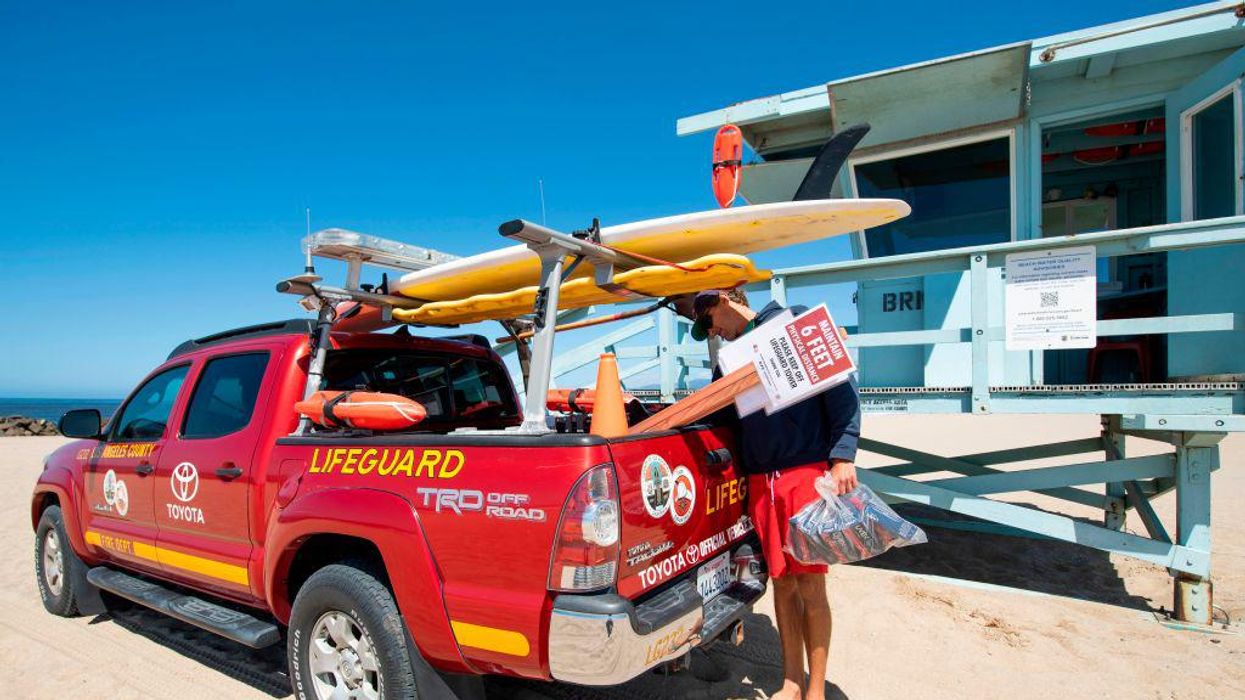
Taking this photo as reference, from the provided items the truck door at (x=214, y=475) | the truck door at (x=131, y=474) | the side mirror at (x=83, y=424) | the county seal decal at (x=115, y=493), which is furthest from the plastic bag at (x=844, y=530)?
the side mirror at (x=83, y=424)

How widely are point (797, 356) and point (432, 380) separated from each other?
2.24 m

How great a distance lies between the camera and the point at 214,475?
346 cm

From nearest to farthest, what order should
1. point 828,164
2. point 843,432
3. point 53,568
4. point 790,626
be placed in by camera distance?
1. point 843,432
2. point 790,626
3. point 828,164
4. point 53,568

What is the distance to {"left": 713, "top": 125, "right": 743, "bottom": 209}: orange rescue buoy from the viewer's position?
3.62 metres

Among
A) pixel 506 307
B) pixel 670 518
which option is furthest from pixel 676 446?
pixel 506 307

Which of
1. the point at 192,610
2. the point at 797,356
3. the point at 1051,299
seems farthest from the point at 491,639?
the point at 1051,299

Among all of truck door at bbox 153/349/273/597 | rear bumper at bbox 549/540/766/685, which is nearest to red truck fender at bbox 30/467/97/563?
truck door at bbox 153/349/273/597

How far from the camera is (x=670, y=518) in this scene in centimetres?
260

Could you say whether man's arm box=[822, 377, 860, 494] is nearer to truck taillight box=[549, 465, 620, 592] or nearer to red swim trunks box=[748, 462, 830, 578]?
red swim trunks box=[748, 462, 830, 578]

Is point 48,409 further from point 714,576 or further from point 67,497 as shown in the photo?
point 714,576

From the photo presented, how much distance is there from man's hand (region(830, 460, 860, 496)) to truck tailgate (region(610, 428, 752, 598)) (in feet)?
1.43

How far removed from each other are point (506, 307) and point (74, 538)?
138 inches

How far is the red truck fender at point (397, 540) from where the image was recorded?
247 cm

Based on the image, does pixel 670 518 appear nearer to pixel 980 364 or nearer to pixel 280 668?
pixel 280 668
